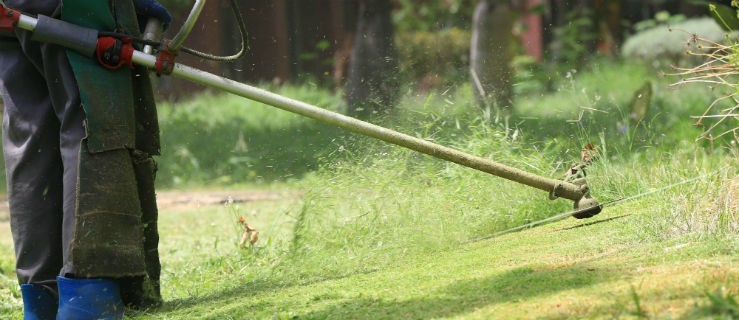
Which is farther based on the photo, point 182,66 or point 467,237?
point 467,237

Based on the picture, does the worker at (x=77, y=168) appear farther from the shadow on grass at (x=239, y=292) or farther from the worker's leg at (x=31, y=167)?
the shadow on grass at (x=239, y=292)

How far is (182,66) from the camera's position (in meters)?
4.49

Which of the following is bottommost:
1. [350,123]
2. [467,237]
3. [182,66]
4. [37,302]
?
[467,237]

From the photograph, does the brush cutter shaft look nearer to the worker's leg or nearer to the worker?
the worker

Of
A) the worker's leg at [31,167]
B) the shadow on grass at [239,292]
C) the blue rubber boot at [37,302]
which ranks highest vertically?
the worker's leg at [31,167]

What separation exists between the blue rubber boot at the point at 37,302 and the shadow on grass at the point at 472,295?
49.8 inches

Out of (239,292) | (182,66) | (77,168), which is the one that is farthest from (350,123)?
(77,168)

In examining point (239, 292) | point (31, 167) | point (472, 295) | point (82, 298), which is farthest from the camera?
point (239, 292)

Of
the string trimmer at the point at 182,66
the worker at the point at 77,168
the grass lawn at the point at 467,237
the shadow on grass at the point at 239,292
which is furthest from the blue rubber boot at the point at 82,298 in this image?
the string trimmer at the point at 182,66

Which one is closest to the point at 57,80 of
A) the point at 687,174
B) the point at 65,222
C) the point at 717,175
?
the point at 65,222

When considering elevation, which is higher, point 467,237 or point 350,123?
point 350,123

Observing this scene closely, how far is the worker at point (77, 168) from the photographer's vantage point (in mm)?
4176

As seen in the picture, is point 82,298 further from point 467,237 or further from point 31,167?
point 467,237

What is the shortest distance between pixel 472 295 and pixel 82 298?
1.50 metres
